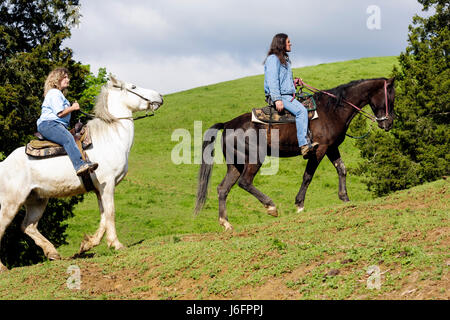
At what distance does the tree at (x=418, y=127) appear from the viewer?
25145 mm

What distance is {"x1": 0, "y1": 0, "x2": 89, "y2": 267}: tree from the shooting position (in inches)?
709

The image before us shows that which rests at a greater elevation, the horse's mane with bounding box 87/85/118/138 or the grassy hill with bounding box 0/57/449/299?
the horse's mane with bounding box 87/85/118/138

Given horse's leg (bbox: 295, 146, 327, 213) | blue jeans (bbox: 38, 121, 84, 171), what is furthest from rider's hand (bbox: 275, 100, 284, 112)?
blue jeans (bbox: 38, 121, 84, 171)

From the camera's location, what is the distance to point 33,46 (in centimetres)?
2014

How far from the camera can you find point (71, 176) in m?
10.6

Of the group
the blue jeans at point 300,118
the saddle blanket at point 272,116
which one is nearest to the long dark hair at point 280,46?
the blue jeans at point 300,118

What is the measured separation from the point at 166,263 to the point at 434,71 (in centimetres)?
2170

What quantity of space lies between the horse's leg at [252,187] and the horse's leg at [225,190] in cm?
31

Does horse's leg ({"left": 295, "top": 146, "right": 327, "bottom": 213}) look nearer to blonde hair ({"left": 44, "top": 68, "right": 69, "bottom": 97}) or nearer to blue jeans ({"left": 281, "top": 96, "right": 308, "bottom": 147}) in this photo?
blue jeans ({"left": 281, "top": 96, "right": 308, "bottom": 147})

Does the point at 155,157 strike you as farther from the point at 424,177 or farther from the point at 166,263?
the point at 166,263

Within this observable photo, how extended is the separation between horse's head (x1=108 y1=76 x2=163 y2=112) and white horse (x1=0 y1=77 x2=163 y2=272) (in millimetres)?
106

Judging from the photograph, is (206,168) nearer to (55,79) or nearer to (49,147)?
(49,147)

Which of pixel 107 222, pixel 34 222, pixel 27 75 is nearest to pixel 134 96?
pixel 107 222
